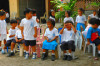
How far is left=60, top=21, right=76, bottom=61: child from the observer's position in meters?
4.26

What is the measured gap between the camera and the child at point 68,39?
4262mm

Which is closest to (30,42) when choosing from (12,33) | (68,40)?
(12,33)

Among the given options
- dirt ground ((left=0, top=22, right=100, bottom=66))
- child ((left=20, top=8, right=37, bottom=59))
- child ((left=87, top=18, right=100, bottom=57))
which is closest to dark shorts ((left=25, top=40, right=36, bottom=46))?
child ((left=20, top=8, right=37, bottom=59))

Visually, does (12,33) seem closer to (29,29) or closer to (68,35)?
(29,29)

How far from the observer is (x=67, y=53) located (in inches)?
178

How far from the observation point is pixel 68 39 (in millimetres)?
4422

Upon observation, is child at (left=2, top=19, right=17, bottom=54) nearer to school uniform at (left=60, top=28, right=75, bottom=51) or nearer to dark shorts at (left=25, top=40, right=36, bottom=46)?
dark shorts at (left=25, top=40, right=36, bottom=46)

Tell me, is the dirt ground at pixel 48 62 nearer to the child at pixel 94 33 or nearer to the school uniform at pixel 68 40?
the school uniform at pixel 68 40

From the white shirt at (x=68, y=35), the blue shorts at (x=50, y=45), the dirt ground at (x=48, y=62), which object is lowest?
the dirt ground at (x=48, y=62)

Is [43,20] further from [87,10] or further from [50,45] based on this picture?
[50,45]

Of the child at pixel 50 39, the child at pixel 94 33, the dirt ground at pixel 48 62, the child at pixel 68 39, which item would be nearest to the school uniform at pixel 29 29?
the child at pixel 50 39

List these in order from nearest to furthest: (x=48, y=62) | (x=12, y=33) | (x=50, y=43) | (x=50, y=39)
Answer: (x=48, y=62) → (x=50, y=43) → (x=50, y=39) → (x=12, y=33)

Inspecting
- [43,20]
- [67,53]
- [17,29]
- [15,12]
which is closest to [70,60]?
[67,53]

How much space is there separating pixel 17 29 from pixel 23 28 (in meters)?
0.56
